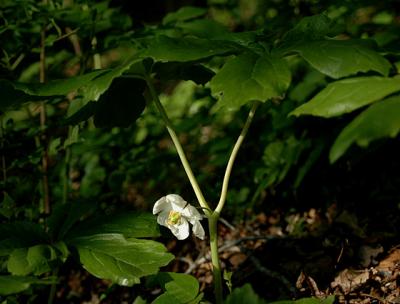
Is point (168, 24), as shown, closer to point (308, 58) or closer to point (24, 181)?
point (24, 181)

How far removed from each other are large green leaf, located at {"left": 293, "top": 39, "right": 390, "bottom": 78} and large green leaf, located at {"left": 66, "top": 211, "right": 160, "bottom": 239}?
0.68 meters

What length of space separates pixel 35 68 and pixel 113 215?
2.09 meters

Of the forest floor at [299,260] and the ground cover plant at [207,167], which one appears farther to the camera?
the forest floor at [299,260]

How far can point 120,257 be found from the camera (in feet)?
4.39

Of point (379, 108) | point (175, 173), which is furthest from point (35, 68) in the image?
point (379, 108)

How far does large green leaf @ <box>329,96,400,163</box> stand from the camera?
3.06 ft

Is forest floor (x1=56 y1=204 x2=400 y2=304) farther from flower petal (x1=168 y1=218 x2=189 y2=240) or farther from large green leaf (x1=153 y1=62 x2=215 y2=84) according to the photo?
large green leaf (x1=153 y1=62 x2=215 y2=84)

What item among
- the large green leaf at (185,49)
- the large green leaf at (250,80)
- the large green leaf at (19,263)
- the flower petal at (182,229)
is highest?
the large green leaf at (185,49)

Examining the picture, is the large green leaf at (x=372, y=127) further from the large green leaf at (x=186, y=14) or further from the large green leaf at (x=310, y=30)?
the large green leaf at (x=186, y=14)

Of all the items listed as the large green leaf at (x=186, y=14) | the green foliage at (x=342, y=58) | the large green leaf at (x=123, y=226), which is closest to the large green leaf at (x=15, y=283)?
the large green leaf at (x=123, y=226)

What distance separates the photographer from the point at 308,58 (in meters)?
1.20

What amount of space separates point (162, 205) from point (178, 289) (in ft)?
0.84

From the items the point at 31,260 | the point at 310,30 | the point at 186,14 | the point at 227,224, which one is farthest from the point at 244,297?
the point at 186,14

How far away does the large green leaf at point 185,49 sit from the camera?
1.24m
